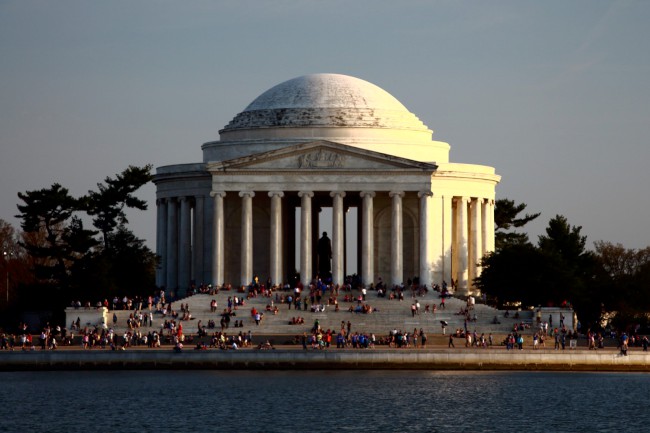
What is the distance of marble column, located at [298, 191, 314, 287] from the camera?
162m

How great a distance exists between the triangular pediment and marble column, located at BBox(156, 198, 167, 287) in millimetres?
13996

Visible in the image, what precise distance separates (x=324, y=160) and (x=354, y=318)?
17535 mm

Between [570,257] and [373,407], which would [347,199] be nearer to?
[570,257]

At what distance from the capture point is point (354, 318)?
149m

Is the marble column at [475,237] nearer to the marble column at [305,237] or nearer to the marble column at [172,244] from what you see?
the marble column at [305,237]

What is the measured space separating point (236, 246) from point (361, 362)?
3943cm

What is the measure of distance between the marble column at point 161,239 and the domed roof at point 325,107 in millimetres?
8713

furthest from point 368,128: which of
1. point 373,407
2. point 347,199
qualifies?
point 373,407

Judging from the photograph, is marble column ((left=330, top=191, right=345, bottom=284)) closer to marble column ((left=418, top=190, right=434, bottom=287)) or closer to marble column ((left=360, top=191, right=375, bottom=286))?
marble column ((left=360, top=191, right=375, bottom=286))

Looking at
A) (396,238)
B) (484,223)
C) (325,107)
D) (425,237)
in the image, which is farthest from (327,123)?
(484,223)

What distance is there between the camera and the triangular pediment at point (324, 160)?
161 metres

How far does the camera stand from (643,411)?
4427 inches

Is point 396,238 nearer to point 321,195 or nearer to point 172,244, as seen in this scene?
point 321,195

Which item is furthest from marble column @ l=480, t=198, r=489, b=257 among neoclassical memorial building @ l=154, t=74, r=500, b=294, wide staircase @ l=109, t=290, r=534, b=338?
wide staircase @ l=109, t=290, r=534, b=338
